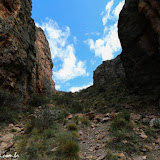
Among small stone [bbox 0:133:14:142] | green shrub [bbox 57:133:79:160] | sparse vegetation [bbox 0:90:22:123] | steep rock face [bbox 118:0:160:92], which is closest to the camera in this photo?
green shrub [bbox 57:133:79:160]

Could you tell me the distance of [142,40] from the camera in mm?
8039

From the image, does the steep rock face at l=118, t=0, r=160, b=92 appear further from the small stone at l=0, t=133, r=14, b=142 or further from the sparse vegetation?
the sparse vegetation

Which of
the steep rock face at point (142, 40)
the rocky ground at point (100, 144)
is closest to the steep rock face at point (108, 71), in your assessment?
the steep rock face at point (142, 40)

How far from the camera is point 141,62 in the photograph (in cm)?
861

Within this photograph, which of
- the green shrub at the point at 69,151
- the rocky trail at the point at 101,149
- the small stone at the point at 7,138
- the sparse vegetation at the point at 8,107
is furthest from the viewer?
the sparse vegetation at the point at 8,107

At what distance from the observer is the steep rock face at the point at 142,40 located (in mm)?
6295

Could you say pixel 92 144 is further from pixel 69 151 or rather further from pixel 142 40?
pixel 142 40

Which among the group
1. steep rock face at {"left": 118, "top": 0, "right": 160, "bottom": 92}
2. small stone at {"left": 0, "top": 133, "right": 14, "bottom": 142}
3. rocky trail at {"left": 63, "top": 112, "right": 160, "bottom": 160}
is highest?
steep rock face at {"left": 118, "top": 0, "right": 160, "bottom": 92}

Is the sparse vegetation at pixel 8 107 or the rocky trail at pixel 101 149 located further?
Answer: the sparse vegetation at pixel 8 107

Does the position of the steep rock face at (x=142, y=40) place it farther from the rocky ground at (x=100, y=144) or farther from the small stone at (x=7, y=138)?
the small stone at (x=7, y=138)

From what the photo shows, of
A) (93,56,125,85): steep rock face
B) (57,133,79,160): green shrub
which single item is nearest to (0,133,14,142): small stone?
(57,133,79,160): green shrub

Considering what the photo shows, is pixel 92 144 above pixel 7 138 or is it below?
below

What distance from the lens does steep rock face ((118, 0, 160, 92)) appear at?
630cm

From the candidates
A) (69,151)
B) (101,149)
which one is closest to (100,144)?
(101,149)
